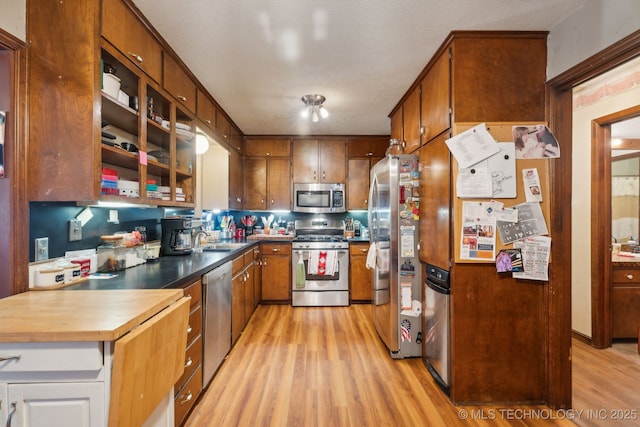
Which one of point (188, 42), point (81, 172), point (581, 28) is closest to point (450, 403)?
point (581, 28)

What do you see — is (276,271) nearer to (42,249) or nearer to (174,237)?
(174,237)

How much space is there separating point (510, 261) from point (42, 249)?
8.90 feet

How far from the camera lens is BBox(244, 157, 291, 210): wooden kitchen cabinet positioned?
13.6 ft

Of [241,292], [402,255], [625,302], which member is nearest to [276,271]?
[241,292]

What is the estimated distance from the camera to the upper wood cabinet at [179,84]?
1940 millimetres

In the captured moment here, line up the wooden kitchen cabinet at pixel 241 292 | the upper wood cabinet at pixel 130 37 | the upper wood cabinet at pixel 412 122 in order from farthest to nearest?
1. the wooden kitchen cabinet at pixel 241 292
2. the upper wood cabinet at pixel 412 122
3. the upper wood cabinet at pixel 130 37

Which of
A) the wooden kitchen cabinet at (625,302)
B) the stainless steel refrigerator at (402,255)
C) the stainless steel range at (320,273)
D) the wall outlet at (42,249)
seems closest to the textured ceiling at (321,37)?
the stainless steel refrigerator at (402,255)

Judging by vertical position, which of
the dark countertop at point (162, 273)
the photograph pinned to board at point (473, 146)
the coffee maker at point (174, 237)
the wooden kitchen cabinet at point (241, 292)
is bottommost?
the wooden kitchen cabinet at point (241, 292)

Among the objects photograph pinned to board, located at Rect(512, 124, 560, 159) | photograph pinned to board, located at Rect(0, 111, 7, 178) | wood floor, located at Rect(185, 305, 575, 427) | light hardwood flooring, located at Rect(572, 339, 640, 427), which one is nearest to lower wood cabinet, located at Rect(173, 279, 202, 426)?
wood floor, located at Rect(185, 305, 575, 427)

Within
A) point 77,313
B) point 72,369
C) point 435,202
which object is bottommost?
point 72,369

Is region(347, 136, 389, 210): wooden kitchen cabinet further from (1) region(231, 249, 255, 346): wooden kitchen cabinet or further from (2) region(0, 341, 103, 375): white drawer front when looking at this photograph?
(2) region(0, 341, 103, 375): white drawer front

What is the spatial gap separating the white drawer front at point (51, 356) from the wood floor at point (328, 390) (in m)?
1.04

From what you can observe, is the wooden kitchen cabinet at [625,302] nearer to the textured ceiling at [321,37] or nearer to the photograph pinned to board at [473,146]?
the photograph pinned to board at [473,146]

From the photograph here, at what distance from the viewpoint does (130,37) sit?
154 cm
